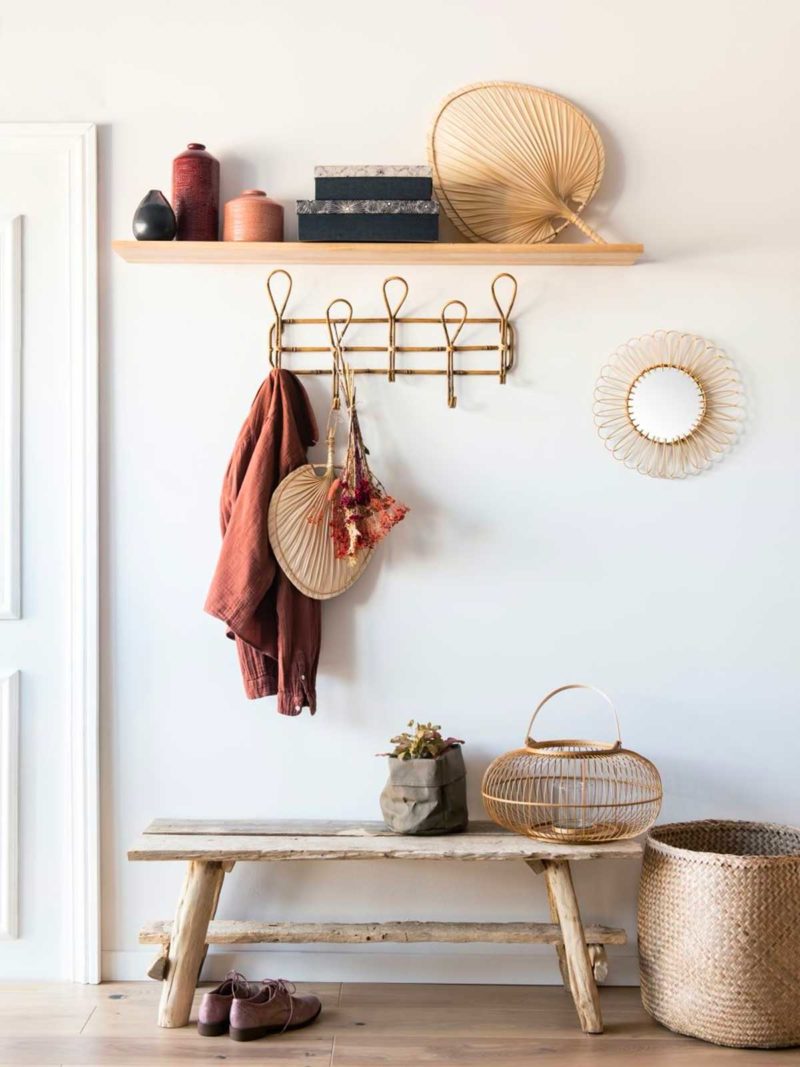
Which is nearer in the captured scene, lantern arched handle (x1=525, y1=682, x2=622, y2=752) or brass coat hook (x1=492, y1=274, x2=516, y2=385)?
lantern arched handle (x1=525, y1=682, x2=622, y2=752)

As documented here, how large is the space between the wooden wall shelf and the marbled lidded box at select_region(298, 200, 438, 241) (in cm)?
2

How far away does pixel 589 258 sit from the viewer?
8.23 ft

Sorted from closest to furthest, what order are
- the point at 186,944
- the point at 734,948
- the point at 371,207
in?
the point at 734,948 → the point at 186,944 → the point at 371,207

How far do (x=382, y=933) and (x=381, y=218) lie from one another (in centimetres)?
159

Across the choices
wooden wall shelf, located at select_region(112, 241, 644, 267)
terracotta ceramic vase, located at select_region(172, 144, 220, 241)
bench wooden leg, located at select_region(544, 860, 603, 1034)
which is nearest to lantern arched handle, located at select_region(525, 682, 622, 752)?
bench wooden leg, located at select_region(544, 860, 603, 1034)

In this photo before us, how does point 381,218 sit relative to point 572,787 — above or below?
above

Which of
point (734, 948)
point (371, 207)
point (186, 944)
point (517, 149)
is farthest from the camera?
point (517, 149)

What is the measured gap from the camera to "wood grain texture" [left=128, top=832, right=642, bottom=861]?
7.41ft

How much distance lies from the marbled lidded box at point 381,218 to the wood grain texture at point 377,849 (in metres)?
1.34

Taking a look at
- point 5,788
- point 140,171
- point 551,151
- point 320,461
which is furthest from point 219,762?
point 551,151

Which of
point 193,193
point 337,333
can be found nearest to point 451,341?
point 337,333

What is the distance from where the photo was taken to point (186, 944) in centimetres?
232

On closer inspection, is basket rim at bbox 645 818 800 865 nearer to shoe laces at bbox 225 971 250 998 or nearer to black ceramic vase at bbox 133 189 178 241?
shoe laces at bbox 225 971 250 998

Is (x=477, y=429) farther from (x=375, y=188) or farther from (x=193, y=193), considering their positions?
(x=193, y=193)
